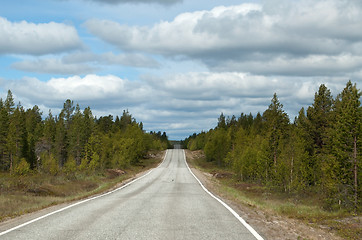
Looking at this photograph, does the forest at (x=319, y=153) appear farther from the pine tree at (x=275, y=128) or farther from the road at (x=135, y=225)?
the road at (x=135, y=225)

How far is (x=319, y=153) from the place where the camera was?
46.3 meters

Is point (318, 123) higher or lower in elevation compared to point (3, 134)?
higher

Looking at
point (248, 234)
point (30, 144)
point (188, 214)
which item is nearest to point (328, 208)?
point (188, 214)

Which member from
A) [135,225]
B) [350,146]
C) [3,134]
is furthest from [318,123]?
[3,134]

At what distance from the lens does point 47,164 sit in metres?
67.2

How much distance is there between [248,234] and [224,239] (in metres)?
0.87

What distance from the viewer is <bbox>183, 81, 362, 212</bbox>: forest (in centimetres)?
3184

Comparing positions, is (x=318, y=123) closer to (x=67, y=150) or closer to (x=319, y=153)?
(x=319, y=153)

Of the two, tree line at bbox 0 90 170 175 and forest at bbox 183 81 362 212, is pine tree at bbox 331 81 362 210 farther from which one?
tree line at bbox 0 90 170 175

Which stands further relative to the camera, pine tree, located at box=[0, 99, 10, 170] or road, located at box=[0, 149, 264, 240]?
pine tree, located at box=[0, 99, 10, 170]

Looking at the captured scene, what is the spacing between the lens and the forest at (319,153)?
31.8 m

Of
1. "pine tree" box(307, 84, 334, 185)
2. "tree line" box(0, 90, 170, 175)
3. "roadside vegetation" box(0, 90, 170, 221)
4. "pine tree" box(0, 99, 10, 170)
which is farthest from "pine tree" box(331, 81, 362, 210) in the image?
"pine tree" box(0, 99, 10, 170)

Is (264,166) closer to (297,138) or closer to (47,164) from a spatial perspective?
(297,138)

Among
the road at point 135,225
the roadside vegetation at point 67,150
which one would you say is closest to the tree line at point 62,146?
the roadside vegetation at point 67,150
